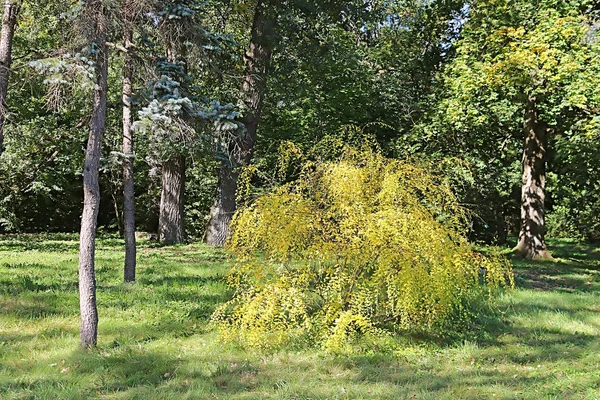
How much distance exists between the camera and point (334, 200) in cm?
607

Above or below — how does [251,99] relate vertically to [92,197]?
above

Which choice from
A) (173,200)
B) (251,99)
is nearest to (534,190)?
(251,99)

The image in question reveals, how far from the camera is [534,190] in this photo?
52.5 ft

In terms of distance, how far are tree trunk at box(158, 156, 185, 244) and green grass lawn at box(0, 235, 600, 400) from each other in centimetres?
647

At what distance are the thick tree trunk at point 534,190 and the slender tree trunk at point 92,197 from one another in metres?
13.3

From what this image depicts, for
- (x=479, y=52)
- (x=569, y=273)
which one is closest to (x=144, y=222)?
(x=479, y=52)

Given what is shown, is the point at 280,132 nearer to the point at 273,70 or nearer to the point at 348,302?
the point at 273,70

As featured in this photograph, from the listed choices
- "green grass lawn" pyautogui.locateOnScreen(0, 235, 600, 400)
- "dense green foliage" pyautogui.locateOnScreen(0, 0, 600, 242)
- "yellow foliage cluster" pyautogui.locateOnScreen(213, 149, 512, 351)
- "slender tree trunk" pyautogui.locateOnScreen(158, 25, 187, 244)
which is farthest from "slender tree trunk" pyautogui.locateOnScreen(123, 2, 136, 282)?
"slender tree trunk" pyautogui.locateOnScreen(158, 25, 187, 244)

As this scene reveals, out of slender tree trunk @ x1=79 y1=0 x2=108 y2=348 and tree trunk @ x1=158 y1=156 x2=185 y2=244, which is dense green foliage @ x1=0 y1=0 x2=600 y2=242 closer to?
slender tree trunk @ x1=79 y1=0 x2=108 y2=348

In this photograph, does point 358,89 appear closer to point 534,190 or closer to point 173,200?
point 534,190

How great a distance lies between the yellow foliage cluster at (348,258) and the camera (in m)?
5.66

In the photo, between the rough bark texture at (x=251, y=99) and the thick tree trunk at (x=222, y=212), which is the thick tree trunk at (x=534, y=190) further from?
the thick tree trunk at (x=222, y=212)

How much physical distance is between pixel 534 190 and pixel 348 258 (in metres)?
12.1

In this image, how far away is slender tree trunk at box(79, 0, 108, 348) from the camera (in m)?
5.64
